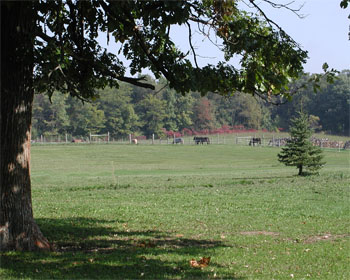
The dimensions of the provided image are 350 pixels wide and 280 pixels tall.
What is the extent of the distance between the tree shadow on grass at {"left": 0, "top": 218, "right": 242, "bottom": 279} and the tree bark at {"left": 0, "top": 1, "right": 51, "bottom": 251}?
487 millimetres

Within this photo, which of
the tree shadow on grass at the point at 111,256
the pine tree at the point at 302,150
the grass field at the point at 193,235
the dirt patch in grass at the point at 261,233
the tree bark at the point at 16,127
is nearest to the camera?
the tree shadow on grass at the point at 111,256

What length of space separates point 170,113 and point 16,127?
98.3m

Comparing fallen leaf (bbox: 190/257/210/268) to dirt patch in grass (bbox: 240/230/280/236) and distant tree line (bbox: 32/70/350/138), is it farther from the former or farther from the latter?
distant tree line (bbox: 32/70/350/138)

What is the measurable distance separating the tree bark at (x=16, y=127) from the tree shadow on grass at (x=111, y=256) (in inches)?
19.2

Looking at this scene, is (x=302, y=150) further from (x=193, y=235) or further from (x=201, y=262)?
(x=201, y=262)

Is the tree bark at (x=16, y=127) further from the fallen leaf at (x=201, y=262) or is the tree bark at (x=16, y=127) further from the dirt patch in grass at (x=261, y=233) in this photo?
the dirt patch in grass at (x=261, y=233)

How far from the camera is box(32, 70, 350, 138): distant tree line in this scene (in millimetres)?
99312

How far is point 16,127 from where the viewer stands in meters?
8.59

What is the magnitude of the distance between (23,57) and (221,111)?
109 metres

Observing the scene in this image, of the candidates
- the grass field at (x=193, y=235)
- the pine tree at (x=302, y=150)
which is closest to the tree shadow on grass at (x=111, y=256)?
the grass field at (x=193, y=235)

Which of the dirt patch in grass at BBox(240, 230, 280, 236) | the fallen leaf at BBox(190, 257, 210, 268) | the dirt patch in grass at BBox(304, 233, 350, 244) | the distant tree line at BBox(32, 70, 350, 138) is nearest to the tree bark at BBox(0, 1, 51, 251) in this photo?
the fallen leaf at BBox(190, 257, 210, 268)

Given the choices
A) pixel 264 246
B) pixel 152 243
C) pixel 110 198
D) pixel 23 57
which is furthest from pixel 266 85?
pixel 110 198

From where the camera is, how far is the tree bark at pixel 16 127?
8.55 m

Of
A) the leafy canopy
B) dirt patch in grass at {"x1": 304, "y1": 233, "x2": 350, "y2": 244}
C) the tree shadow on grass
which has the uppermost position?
the leafy canopy
